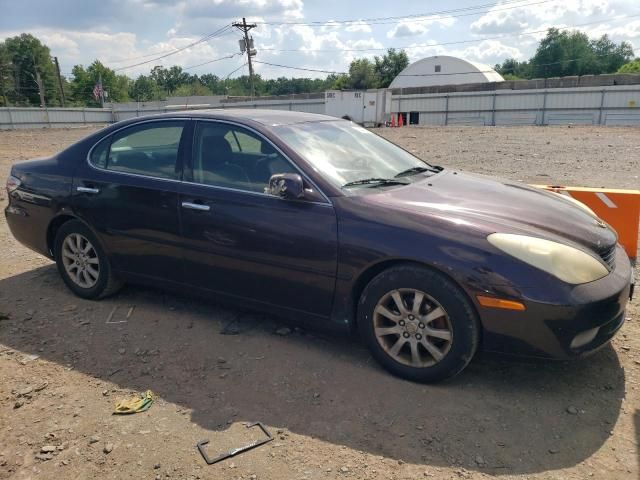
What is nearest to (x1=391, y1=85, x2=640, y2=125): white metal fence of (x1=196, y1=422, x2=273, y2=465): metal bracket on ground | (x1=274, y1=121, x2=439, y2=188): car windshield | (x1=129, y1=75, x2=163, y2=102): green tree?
(x1=274, y1=121, x2=439, y2=188): car windshield

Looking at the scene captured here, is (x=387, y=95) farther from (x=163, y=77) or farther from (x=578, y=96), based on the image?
(x=163, y=77)

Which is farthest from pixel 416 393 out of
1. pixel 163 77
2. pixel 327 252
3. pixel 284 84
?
pixel 163 77

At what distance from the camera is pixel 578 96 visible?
28.6 meters

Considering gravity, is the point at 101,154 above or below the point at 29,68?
below

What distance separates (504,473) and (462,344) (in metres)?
Result: 0.72

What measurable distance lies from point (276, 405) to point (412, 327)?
94 centimetres

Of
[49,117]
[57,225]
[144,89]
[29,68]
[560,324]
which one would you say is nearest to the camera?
[560,324]

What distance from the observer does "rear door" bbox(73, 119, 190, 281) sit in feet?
13.1

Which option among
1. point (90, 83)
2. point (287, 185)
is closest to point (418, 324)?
point (287, 185)

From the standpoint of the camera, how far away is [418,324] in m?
3.10

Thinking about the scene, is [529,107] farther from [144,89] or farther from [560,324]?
[144,89]

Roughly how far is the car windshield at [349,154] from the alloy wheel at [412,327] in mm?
871

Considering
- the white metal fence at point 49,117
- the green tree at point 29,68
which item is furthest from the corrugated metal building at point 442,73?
the green tree at point 29,68

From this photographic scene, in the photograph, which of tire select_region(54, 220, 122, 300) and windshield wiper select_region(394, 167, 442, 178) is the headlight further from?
tire select_region(54, 220, 122, 300)
